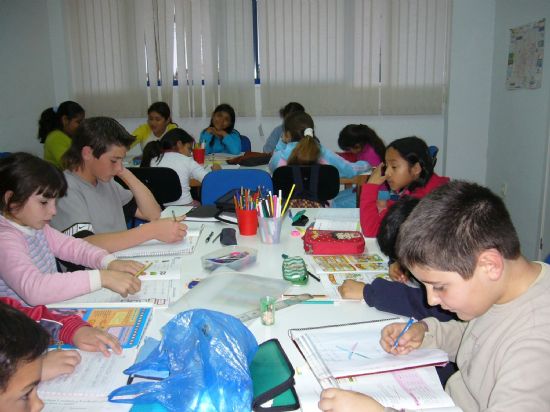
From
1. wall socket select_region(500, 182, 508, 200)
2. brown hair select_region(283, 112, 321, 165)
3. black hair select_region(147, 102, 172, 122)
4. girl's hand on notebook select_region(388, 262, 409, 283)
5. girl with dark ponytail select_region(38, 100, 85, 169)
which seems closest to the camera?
girl's hand on notebook select_region(388, 262, 409, 283)

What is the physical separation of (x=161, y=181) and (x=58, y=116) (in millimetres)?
1887

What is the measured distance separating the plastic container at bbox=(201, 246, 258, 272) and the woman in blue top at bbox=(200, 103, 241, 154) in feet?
11.0

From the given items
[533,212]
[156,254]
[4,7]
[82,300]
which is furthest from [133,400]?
[4,7]

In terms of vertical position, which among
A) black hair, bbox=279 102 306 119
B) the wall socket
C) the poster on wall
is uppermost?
the poster on wall

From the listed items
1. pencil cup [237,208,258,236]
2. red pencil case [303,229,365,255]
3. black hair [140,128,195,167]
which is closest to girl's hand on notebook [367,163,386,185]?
red pencil case [303,229,365,255]

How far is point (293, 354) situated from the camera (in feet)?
3.80

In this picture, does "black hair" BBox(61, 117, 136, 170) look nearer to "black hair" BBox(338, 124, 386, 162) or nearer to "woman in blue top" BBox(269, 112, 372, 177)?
"woman in blue top" BBox(269, 112, 372, 177)

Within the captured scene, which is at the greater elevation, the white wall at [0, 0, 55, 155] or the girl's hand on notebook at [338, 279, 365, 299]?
the white wall at [0, 0, 55, 155]

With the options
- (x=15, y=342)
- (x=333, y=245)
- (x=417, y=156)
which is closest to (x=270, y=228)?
(x=333, y=245)

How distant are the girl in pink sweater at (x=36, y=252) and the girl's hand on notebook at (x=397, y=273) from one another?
81 cm

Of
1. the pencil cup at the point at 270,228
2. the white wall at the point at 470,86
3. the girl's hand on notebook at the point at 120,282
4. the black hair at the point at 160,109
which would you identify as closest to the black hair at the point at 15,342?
the girl's hand on notebook at the point at 120,282

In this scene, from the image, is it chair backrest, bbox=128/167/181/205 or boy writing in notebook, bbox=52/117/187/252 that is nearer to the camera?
boy writing in notebook, bbox=52/117/187/252

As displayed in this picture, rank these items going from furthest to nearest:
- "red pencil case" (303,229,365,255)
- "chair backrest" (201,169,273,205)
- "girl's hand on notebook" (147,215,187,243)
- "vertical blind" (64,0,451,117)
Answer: "vertical blind" (64,0,451,117) < "chair backrest" (201,169,273,205) < "girl's hand on notebook" (147,215,187,243) < "red pencil case" (303,229,365,255)

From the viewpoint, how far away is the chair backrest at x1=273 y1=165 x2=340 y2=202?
10.7 ft
